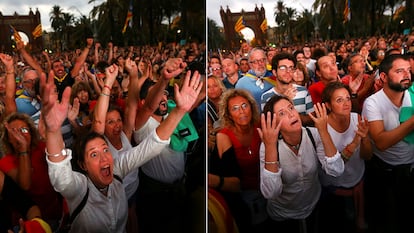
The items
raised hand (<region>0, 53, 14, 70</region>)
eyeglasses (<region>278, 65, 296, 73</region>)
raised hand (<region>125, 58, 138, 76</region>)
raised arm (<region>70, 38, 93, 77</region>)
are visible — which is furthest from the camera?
eyeglasses (<region>278, 65, 296, 73</region>)

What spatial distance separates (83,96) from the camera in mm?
2820

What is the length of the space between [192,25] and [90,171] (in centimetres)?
93

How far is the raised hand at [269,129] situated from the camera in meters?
3.12

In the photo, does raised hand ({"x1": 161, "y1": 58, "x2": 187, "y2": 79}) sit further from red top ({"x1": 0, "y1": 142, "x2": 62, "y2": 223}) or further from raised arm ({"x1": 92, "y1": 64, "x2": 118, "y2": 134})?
red top ({"x1": 0, "y1": 142, "x2": 62, "y2": 223})

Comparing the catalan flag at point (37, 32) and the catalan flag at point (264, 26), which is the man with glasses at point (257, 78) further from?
the catalan flag at point (37, 32)

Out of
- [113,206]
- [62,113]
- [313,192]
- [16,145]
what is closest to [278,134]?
[313,192]

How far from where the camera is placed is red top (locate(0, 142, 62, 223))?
2.73 m

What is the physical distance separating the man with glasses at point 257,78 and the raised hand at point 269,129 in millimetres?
91

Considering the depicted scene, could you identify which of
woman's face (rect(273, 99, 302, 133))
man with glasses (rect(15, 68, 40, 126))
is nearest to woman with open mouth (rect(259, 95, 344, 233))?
woman's face (rect(273, 99, 302, 133))

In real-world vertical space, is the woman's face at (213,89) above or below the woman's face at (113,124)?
above

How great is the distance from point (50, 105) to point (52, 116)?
0.05 m

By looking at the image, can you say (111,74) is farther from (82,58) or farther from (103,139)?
(103,139)

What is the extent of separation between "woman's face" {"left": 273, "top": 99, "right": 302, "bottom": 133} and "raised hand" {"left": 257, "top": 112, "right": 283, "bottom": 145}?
0.02 metres

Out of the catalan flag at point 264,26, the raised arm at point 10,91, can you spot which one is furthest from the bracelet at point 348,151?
the raised arm at point 10,91
